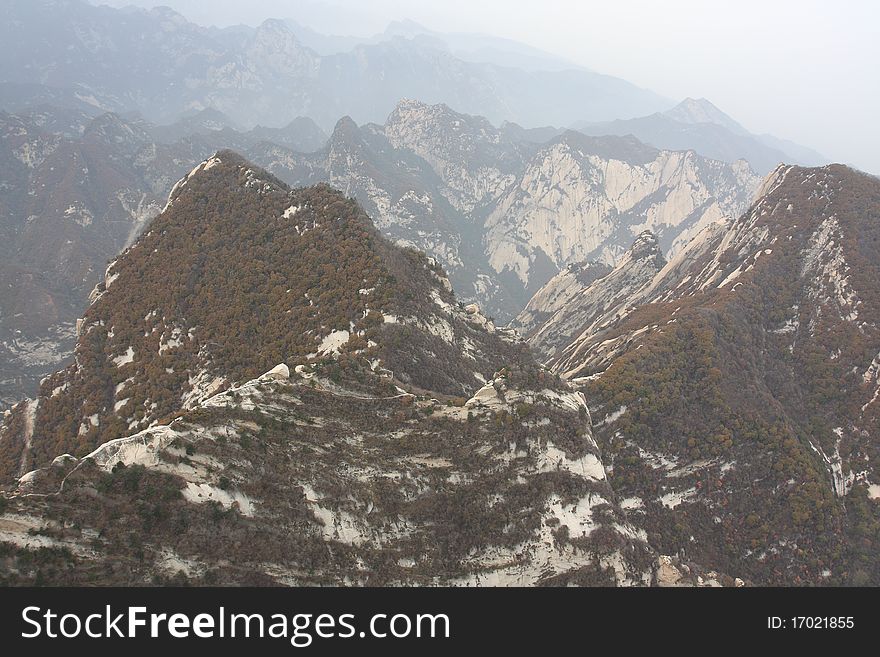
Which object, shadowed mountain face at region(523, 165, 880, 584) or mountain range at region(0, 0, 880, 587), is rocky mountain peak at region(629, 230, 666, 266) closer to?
mountain range at region(0, 0, 880, 587)

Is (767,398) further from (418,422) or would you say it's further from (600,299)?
(600,299)

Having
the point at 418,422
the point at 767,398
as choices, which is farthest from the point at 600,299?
the point at 418,422

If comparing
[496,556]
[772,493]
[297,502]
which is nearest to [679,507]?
[772,493]

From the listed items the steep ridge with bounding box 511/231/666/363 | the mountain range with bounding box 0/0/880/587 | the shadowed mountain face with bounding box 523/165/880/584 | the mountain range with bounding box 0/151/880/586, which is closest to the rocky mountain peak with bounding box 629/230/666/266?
the steep ridge with bounding box 511/231/666/363

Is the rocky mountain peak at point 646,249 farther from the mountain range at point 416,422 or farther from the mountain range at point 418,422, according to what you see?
the mountain range at point 416,422

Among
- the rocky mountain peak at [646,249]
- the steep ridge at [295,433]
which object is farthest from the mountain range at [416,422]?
the rocky mountain peak at [646,249]
